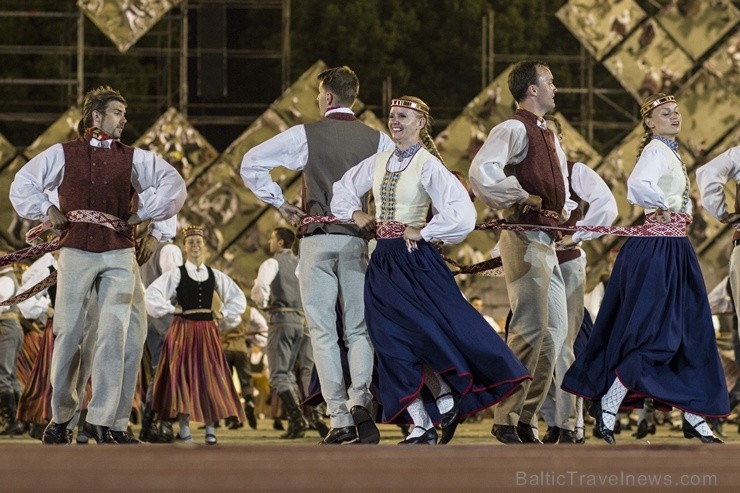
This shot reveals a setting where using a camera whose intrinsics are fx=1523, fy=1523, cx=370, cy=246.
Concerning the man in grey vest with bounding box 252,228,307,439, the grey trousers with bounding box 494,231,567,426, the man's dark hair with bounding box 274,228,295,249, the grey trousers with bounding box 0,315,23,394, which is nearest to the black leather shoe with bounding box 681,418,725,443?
the grey trousers with bounding box 494,231,567,426

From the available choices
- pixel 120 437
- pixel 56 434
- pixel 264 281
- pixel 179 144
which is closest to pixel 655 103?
pixel 120 437

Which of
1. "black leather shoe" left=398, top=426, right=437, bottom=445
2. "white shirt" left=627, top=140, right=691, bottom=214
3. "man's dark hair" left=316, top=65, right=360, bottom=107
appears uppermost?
"man's dark hair" left=316, top=65, right=360, bottom=107

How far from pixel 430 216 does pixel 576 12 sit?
8.02m

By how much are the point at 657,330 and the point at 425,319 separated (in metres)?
1.01

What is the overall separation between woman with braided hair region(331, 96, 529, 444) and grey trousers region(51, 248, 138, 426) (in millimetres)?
1119

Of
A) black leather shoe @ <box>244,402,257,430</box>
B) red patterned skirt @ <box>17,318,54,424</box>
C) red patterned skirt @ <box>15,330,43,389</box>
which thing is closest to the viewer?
red patterned skirt @ <box>17,318,54,424</box>

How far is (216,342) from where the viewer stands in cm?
878

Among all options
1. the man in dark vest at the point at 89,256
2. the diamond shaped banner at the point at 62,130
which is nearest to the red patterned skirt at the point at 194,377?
the man in dark vest at the point at 89,256

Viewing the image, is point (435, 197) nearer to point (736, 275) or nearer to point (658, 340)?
point (658, 340)

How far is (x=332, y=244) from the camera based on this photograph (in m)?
6.25

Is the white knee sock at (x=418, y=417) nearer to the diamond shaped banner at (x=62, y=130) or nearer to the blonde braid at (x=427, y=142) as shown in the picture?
the blonde braid at (x=427, y=142)

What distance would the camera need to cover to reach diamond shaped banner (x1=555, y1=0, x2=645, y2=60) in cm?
1370

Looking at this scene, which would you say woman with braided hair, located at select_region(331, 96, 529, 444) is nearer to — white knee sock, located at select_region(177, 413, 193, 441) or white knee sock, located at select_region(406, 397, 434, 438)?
white knee sock, located at select_region(406, 397, 434, 438)

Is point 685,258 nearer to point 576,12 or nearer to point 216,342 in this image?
point 216,342
